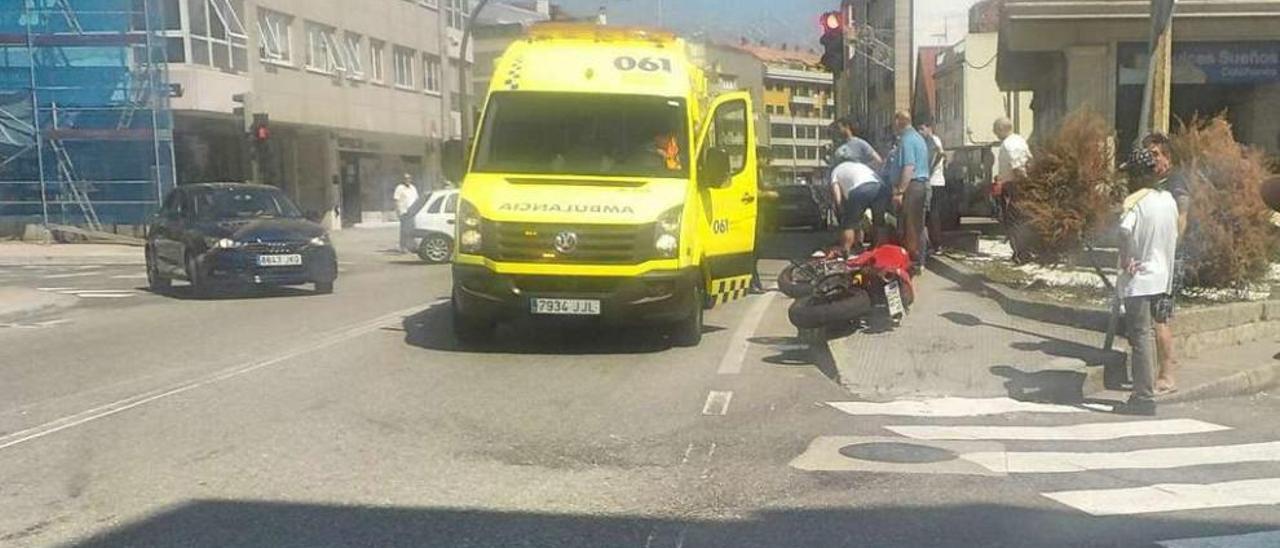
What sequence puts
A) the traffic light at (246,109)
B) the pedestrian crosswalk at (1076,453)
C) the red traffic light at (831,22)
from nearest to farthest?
the pedestrian crosswalk at (1076,453), the red traffic light at (831,22), the traffic light at (246,109)

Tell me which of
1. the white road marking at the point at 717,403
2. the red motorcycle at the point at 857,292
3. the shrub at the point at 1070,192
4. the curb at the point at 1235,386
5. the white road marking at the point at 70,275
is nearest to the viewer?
the white road marking at the point at 717,403

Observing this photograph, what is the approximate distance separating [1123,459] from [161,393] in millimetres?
6564

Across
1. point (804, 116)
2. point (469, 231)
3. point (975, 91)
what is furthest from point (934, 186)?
point (804, 116)

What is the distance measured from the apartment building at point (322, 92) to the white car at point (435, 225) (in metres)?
7.69

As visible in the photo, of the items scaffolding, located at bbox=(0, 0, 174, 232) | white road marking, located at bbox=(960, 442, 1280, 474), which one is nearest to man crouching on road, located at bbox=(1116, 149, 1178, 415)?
white road marking, located at bbox=(960, 442, 1280, 474)

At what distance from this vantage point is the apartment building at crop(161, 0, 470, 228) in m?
34.1

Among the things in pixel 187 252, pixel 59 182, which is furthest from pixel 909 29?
pixel 187 252

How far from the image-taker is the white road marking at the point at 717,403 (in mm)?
8023

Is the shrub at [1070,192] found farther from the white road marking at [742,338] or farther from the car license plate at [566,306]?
the car license plate at [566,306]

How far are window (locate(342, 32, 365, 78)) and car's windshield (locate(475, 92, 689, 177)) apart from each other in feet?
110

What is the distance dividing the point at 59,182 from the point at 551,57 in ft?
83.8

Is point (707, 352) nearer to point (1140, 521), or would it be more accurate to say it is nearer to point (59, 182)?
point (1140, 521)

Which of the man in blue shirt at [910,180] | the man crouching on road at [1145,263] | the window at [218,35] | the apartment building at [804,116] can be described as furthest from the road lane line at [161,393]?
the apartment building at [804,116]

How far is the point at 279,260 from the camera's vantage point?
15.8 meters
